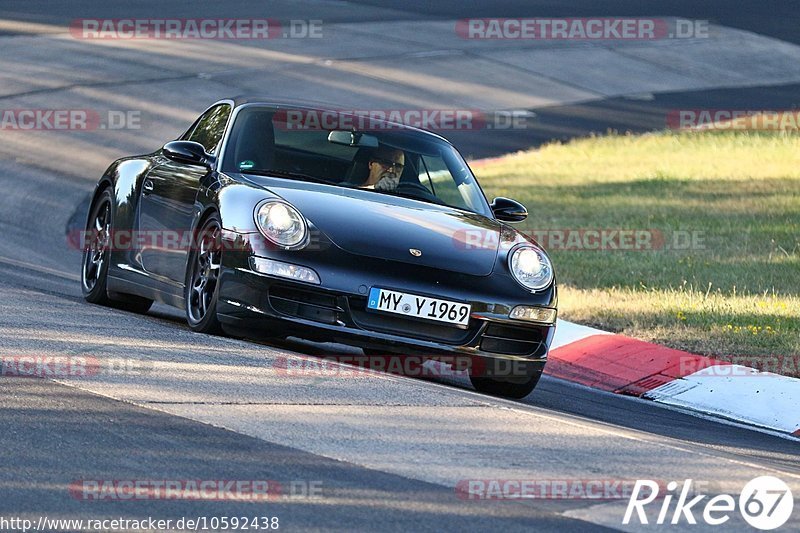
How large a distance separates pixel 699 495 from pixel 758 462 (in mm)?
1278

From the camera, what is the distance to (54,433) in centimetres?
589

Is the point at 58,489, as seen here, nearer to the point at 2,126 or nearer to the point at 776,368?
the point at 776,368

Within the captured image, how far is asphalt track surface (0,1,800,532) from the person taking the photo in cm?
521

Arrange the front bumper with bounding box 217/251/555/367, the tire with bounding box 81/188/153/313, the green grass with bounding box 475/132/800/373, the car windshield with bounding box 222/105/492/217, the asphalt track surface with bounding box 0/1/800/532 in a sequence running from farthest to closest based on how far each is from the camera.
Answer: the green grass with bounding box 475/132/800/373 < the tire with bounding box 81/188/153/313 < the car windshield with bounding box 222/105/492/217 < the front bumper with bounding box 217/251/555/367 < the asphalt track surface with bounding box 0/1/800/532

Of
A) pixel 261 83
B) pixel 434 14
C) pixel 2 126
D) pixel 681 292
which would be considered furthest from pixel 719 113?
pixel 681 292

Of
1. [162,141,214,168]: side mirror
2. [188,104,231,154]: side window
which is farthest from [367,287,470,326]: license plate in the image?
[188,104,231,154]: side window

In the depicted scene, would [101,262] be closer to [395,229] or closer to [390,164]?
[390,164]

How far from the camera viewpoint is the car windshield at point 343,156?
8.86 m

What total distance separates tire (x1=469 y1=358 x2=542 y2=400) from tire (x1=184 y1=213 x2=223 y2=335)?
1390 millimetres

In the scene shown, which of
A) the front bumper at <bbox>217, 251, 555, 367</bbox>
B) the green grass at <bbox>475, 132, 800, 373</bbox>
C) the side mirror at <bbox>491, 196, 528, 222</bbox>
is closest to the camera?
the front bumper at <bbox>217, 251, 555, 367</bbox>

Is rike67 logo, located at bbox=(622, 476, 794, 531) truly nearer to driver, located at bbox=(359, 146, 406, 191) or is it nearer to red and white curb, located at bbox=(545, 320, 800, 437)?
red and white curb, located at bbox=(545, 320, 800, 437)

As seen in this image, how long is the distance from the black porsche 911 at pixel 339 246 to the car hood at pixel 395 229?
11 millimetres

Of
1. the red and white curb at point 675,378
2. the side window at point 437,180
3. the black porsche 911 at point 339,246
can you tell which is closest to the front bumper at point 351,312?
the black porsche 911 at point 339,246

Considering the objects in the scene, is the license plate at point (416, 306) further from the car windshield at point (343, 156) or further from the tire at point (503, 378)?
the car windshield at point (343, 156)
